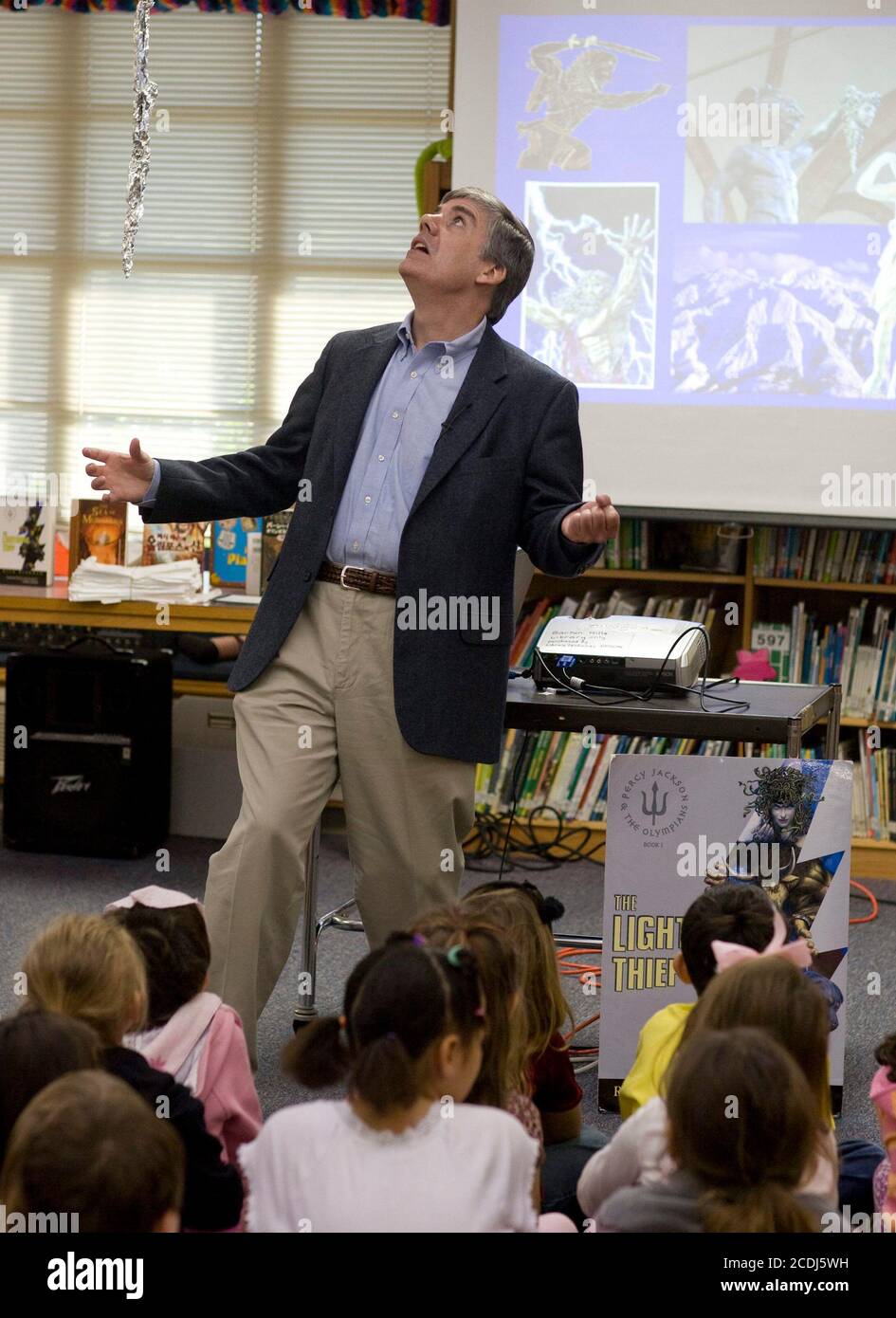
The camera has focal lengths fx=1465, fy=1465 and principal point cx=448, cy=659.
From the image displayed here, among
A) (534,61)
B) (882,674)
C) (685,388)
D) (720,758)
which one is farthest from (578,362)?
(720,758)

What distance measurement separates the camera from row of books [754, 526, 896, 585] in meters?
3.98

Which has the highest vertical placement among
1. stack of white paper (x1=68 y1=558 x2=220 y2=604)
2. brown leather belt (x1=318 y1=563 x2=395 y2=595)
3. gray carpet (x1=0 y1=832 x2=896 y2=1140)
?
brown leather belt (x1=318 y1=563 x2=395 y2=595)

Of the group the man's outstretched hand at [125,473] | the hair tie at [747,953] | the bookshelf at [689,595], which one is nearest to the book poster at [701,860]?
the hair tie at [747,953]

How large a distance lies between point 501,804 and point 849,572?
1.15m

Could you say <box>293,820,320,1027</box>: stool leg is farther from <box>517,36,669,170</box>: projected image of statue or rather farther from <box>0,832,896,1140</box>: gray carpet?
<box>517,36,669,170</box>: projected image of statue

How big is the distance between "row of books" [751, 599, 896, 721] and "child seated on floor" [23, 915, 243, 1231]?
2722 millimetres

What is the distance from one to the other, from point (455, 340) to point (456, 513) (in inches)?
12.3

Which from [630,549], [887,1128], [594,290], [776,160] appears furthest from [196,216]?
[887,1128]

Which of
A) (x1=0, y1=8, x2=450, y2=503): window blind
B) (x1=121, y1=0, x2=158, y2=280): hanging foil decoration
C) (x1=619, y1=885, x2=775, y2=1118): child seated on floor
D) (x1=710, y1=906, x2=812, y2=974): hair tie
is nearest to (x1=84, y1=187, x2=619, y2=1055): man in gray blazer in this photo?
(x1=619, y1=885, x2=775, y2=1118): child seated on floor

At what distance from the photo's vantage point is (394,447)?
93.7 inches

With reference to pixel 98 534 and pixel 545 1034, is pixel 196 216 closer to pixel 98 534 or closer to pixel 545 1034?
pixel 98 534

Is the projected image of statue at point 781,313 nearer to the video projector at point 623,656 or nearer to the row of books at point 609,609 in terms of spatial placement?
the row of books at point 609,609

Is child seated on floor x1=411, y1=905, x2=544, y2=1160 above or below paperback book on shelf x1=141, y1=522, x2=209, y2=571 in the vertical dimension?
below

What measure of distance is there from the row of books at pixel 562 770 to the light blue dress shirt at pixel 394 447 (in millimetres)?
1777
